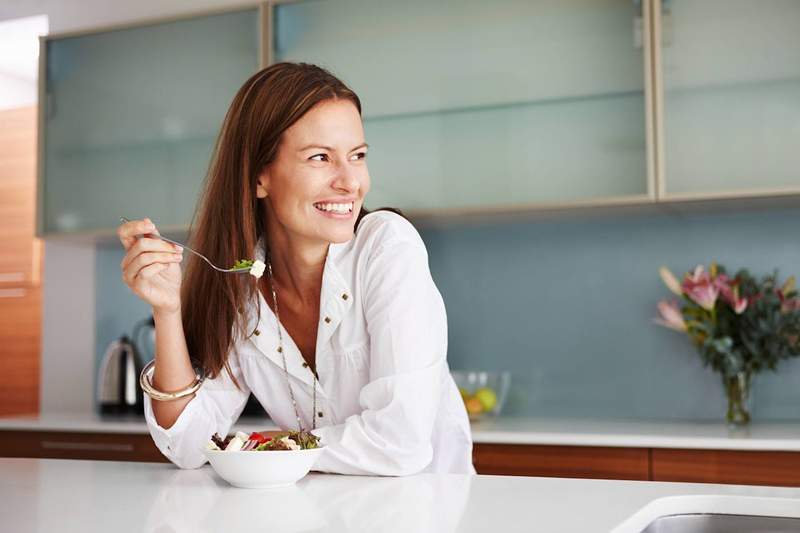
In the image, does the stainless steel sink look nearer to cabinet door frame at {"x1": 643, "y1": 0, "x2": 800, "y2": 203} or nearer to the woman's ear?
the woman's ear

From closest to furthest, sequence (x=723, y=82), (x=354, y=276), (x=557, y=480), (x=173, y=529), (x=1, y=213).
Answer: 1. (x=173, y=529)
2. (x=557, y=480)
3. (x=354, y=276)
4. (x=723, y=82)
5. (x=1, y=213)

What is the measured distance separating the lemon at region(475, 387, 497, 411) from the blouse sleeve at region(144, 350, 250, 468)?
1221 mm

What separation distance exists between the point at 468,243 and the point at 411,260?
1.59 m

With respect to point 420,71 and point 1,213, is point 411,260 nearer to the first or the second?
point 420,71

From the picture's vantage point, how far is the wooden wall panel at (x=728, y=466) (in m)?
2.14

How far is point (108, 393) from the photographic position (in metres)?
3.13

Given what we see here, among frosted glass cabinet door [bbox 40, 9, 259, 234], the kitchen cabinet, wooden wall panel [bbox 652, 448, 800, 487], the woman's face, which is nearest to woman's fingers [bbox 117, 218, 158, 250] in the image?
the woman's face

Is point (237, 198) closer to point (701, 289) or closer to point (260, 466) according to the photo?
point (260, 466)

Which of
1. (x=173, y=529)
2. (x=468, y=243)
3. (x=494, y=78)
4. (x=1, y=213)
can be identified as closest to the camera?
(x=173, y=529)

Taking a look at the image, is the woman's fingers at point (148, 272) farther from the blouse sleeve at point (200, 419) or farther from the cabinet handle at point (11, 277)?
the cabinet handle at point (11, 277)

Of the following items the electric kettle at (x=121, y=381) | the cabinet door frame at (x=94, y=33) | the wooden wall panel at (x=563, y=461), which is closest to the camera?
the wooden wall panel at (x=563, y=461)

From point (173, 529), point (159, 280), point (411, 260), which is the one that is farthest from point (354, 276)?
point (173, 529)

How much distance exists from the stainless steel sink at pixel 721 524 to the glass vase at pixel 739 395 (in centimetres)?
152

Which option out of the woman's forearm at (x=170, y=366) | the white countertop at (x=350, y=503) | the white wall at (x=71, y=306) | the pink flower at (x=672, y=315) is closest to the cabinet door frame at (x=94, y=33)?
the white wall at (x=71, y=306)
